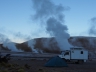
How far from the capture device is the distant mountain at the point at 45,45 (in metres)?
132

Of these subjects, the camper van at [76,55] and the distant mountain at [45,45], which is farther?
the distant mountain at [45,45]

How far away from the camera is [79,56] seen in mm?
50281

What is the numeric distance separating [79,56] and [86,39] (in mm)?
93817

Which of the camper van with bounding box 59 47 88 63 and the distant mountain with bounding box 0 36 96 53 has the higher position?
the distant mountain with bounding box 0 36 96 53

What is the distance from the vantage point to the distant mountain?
132 meters

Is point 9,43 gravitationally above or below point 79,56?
above

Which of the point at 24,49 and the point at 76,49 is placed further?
the point at 24,49

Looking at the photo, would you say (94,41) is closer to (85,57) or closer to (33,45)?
(33,45)

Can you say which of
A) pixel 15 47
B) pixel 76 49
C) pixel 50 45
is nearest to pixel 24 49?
pixel 15 47

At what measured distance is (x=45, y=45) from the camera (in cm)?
13600

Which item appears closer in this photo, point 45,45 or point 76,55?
point 76,55

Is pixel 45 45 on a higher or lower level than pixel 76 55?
higher

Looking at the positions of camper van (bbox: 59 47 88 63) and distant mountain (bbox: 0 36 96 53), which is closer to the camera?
camper van (bbox: 59 47 88 63)

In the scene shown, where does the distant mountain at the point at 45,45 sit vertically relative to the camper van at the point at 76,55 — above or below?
above
